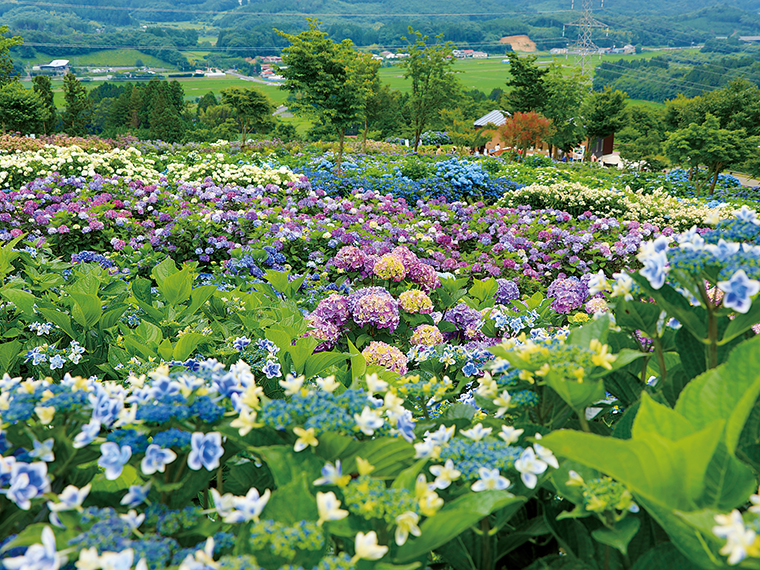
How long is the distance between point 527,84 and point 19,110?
28466mm

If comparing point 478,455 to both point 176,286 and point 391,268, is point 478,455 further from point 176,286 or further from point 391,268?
point 391,268

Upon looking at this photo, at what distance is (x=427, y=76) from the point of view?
2350cm

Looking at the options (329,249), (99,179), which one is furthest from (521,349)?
(99,179)

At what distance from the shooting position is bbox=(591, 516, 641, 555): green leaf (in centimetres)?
78

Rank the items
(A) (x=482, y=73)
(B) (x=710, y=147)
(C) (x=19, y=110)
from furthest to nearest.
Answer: (A) (x=482, y=73) < (C) (x=19, y=110) < (B) (x=710, y=147)

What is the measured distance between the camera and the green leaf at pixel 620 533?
2.56ft

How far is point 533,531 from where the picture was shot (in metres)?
0.94

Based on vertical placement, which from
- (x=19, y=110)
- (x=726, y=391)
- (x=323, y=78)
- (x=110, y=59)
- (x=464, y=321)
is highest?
(x=110, y=59)

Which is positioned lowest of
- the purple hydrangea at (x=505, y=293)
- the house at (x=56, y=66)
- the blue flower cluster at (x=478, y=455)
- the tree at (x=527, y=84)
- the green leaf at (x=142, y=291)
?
the purple hydrangea at (x=505, y=293)

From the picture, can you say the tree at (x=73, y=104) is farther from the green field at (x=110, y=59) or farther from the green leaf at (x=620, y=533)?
the green field at (x=110, y=59)

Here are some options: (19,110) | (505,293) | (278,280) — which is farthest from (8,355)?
(19,110)

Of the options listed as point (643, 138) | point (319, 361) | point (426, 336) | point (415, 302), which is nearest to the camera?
point (319, 361)

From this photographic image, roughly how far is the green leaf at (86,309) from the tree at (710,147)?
18565 mm

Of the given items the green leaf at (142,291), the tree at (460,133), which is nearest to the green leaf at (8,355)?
the green leaf at (142,291)
